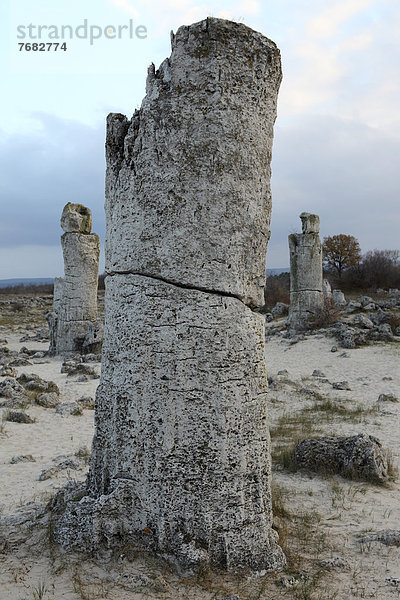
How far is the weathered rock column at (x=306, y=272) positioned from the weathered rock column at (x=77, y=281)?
7321 millimetres

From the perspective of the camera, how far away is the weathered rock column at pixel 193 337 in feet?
10.6

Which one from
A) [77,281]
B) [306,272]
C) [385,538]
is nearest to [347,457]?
[385,538]

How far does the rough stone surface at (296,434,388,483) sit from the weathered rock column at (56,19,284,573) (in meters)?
2.02

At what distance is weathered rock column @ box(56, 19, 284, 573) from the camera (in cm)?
322

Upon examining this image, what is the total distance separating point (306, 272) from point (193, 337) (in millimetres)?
14958

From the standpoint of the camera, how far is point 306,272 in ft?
57.8

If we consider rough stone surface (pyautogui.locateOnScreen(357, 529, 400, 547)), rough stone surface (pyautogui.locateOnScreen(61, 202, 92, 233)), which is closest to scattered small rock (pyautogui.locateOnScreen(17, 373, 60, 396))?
rough stone surface (pyautogui.locateOnScreen(61, 202, 92, 233))

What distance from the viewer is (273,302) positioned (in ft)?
91.9

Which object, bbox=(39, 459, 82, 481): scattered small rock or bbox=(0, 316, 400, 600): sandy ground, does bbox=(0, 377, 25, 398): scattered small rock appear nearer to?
bbox=(0, 316, 400, 600): sandy ground

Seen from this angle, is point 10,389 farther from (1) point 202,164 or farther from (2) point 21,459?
(1) point 202,164

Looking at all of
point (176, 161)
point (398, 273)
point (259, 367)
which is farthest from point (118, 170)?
point (398, 273)

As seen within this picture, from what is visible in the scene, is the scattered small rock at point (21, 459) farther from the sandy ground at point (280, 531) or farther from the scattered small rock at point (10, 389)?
the scattered small rock at point (10, 389)

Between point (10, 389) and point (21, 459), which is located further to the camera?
point (10, 389)

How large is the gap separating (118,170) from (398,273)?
32.1 meters
